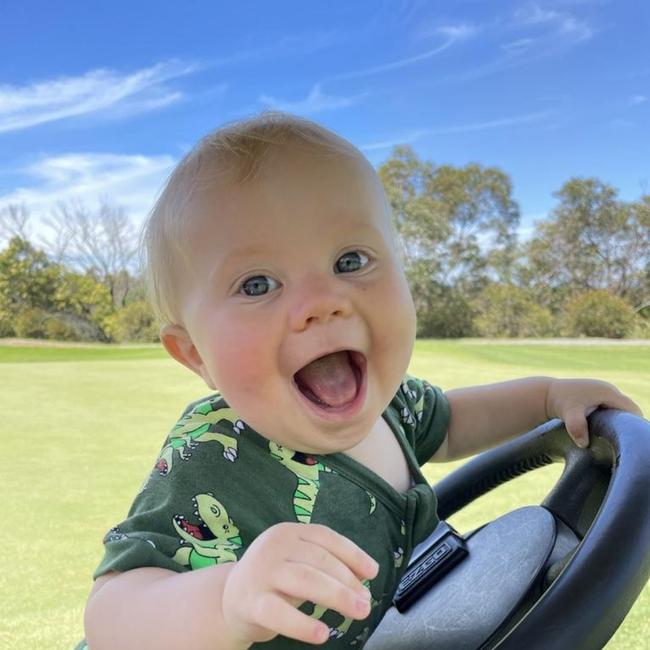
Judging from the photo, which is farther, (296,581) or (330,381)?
(330,381)

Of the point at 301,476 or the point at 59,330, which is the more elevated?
the point at 301,476

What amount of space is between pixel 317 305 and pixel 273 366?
2.9 inches

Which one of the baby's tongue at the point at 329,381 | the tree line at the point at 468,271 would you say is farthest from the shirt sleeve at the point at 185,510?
the tree line at the point at 468,271

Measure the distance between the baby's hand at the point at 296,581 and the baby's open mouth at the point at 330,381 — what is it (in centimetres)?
27

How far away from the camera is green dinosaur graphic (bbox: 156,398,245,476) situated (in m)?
0.78

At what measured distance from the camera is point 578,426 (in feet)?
2.93

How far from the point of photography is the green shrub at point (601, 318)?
12.1m

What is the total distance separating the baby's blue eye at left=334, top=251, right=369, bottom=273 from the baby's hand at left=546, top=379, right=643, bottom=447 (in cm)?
31

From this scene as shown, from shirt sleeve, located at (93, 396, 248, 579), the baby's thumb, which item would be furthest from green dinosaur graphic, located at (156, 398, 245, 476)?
the baby's thumb

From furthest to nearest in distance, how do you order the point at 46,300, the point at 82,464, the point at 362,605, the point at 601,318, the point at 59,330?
1. the point at 46,300
2. the point at 59,330
3. the point at 601,318
4. the point at 82,464
5. the point at 362,605

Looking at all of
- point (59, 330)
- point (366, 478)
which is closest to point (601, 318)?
point (59, 330)

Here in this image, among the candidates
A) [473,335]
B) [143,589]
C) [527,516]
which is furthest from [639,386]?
[473,335]

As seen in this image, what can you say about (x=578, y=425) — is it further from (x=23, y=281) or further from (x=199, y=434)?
(x=23, y=281)

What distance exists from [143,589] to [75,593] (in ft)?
4.90
